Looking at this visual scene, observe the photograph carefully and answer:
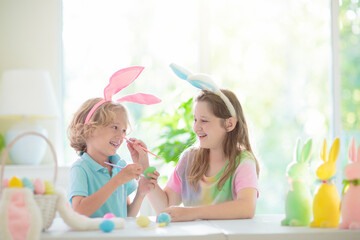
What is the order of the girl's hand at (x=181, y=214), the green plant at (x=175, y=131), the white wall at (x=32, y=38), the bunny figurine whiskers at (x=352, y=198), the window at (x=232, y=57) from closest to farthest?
1. the bunny figurine whiskers at (x=352, y=198)
2. the girl's hand at (x=181, y=214)
3. the green plant at (x=175, y=131)
4. the white wall at (x=32, y=38)
5. the window at (x=232, y=57)

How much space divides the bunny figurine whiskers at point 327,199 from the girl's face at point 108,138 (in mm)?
820

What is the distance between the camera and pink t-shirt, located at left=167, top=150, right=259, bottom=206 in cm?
172

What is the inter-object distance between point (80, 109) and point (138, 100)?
0.96 feet

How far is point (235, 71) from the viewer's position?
5445 millimetres

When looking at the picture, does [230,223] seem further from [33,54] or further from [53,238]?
[33,54]

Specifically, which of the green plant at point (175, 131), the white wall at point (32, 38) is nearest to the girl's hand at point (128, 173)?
the green plant at point (175, 131)

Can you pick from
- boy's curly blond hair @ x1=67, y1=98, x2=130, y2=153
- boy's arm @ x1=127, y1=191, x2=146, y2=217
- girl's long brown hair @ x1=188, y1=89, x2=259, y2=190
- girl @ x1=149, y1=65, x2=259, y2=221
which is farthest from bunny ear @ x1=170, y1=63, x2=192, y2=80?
boy's arm @ x1=127, y1=191, x2=146, y2=217

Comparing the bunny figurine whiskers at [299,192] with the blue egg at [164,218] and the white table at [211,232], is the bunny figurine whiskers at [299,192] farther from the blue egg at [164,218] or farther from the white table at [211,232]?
the blue egg at [164,218]

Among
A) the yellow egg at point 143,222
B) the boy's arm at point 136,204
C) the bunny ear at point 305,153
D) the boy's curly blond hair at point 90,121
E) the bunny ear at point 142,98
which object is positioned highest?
the bunny ear at point 142,98

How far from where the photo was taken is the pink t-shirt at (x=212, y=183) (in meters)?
1.72

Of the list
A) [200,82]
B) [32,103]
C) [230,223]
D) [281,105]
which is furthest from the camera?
[281,105]

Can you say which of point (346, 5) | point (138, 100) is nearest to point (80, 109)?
point (138, 100)

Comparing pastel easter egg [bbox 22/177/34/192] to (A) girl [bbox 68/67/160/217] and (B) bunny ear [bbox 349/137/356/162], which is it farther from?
(B) bunny ear [bbox 349/137/356/162]

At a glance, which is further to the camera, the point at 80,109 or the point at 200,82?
the point at 80,109
